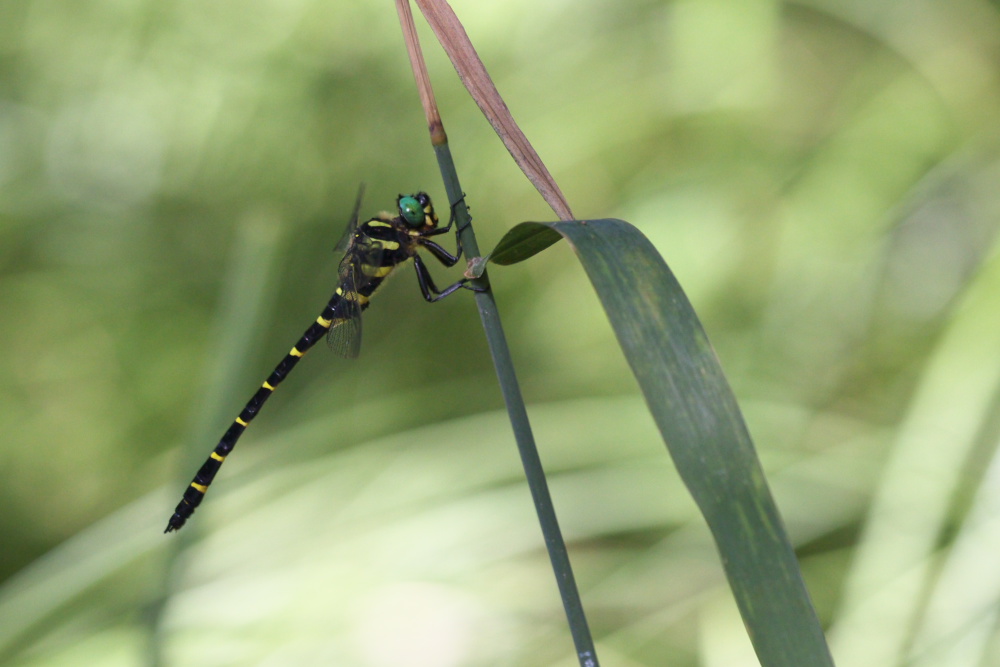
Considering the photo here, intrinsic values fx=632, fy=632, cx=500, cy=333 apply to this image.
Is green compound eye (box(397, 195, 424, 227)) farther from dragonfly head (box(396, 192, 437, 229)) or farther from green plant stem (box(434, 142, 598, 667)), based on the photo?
green plant stem (box(434, 142, 598, 667))

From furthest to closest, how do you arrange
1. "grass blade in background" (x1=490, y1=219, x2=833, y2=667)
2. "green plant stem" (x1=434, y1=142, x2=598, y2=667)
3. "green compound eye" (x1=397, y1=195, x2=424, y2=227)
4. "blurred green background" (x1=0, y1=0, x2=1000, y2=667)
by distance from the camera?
"blurred green background" (x1=0, y1=0, x2=1000, y2=667) → "green compound eye" (x1=397, y1=195, x2=424, y2=227) → "green plant stem" (x1=434, y1=142, x2=598, y2=667) → "grass blade in background" (x1=490, y1=219, x2=833, y2=667)

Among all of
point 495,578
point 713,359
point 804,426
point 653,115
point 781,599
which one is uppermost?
point 653,115

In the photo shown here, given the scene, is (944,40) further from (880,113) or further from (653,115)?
(653,115)

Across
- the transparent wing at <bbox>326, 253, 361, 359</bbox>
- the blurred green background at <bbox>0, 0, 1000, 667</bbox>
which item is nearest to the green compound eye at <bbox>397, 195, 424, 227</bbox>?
the transparent wing at <bbox>326, 253, 361, 359</bbox>

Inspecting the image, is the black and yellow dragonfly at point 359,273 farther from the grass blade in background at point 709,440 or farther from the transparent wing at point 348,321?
the grass blade in background at point 709,440

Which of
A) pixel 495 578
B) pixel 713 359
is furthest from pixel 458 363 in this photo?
pixel 713 359

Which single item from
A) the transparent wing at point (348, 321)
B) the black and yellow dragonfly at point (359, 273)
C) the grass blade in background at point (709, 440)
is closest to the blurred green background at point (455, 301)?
the black and yellow dragonfly at point (359, 273)

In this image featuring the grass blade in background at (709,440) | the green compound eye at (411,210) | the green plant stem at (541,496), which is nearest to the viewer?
the grass blade in background at (709,440)
